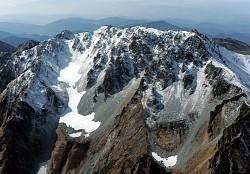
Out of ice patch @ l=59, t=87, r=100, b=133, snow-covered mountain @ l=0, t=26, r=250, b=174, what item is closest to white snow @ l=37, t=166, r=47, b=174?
snow-covered mountain @ l=0, t=26, r=250, b=174

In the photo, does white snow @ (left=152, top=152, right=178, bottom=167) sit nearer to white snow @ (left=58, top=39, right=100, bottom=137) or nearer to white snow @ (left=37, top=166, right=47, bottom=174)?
white snow @ (left=58, top=39, right=100, bottom=137)

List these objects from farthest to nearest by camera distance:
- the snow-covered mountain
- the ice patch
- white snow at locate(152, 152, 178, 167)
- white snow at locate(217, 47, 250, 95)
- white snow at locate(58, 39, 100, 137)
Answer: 1. white snow at locate(217, 47, 250, 95)
2. white snow at locate(58, 39, 100, 137)
3. the ice patch
4. white snow at locate(152, 152, 178, 167)
5. the snow-covered mountain

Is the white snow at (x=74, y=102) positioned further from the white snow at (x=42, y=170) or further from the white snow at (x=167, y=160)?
the white snow at (x=167, y=160)

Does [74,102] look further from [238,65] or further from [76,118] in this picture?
[238,65]

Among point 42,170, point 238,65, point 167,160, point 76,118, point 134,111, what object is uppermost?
point 134,111


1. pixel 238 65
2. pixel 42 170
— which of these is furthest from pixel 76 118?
pixel 238 65

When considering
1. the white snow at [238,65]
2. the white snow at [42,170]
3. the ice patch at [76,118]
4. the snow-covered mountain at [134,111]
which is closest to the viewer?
the snow-covered mountain at [134,111]

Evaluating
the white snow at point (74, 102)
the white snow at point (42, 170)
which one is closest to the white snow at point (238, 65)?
the white snow at point (74, 102)

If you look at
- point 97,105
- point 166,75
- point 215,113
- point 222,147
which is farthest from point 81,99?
point 222,147

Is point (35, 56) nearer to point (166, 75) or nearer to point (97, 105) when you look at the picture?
point (97, 105)
